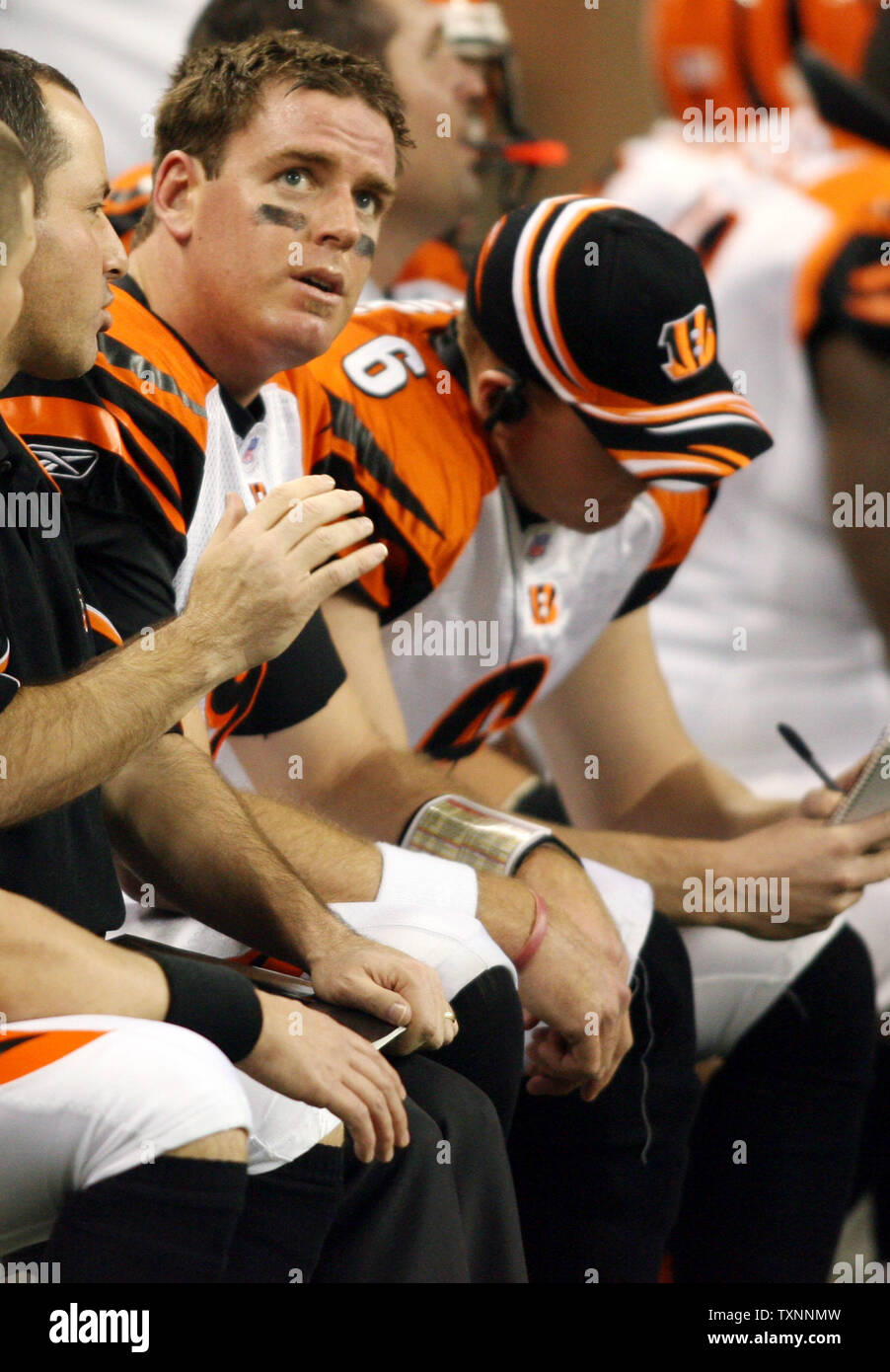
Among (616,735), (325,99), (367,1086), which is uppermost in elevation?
(325,99)

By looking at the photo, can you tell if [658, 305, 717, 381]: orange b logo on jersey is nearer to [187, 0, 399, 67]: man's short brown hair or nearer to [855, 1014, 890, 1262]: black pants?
[187, 0, 399, 67]: man's short brown hair

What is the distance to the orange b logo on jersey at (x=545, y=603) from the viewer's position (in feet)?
6.65

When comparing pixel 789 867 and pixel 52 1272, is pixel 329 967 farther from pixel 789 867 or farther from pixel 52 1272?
pixel 789 867

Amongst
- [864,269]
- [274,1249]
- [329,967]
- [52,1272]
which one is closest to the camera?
[52,1272]

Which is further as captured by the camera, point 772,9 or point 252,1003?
point 772,9

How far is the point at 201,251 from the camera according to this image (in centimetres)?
167

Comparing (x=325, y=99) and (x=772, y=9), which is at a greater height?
(x=772, y=9)

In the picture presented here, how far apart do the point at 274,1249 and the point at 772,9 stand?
2.68m

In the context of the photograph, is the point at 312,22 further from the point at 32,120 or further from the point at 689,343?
the point at 32,120

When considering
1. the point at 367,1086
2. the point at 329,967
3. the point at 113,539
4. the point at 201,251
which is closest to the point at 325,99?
the point at 201,251

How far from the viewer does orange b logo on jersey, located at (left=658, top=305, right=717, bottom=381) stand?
1.85 m

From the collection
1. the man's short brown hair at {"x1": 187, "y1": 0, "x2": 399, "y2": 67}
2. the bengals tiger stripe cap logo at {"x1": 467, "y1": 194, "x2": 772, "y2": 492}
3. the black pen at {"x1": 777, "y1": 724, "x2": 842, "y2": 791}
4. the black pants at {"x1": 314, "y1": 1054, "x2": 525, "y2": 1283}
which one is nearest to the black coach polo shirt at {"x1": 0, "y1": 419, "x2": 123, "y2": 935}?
the black pants at {"x1": 314, "y1": 1054, "x2": 525, "y2": 1283}

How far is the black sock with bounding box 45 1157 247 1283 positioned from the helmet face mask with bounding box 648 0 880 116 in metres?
2.59

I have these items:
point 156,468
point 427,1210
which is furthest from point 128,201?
point 427,1210
